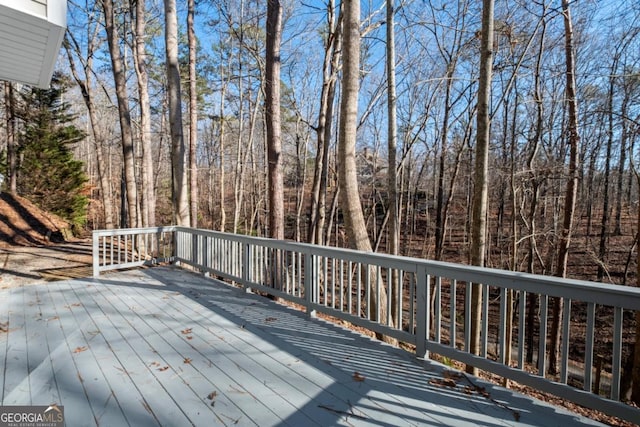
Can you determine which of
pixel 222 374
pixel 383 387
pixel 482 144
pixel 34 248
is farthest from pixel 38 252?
pixel 482 144

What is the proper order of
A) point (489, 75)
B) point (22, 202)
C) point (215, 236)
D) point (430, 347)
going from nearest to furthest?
point (430, 347), point (489, 75), point (215, 236), point (22, 202)

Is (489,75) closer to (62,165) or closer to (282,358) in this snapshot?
(282,358)

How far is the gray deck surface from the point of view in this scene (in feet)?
6.50

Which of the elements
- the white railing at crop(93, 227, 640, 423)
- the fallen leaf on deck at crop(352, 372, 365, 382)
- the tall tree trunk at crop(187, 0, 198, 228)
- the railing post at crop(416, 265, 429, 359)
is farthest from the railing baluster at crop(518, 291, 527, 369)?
the tall tree trunk at crop(187, 0, 198, 228)

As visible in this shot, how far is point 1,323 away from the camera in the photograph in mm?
3465

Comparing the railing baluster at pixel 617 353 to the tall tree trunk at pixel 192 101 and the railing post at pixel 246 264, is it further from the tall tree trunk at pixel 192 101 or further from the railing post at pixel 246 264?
the tall tree trunk at pixel 192 101

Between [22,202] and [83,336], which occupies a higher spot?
[22,202]

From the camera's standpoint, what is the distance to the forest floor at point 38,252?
5.57 meters

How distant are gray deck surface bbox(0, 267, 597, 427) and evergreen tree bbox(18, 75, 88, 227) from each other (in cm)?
1142

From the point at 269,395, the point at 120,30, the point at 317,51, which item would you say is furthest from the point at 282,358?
the point at 120,30

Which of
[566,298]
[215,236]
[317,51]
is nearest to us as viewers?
[566,298]

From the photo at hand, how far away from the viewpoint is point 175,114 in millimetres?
7312

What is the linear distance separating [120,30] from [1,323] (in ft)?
40.9

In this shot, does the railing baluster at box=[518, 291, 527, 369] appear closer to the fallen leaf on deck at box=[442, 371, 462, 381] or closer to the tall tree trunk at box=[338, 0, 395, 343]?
the fallen leaf on deck at box=[442, 371, 462, 381]
